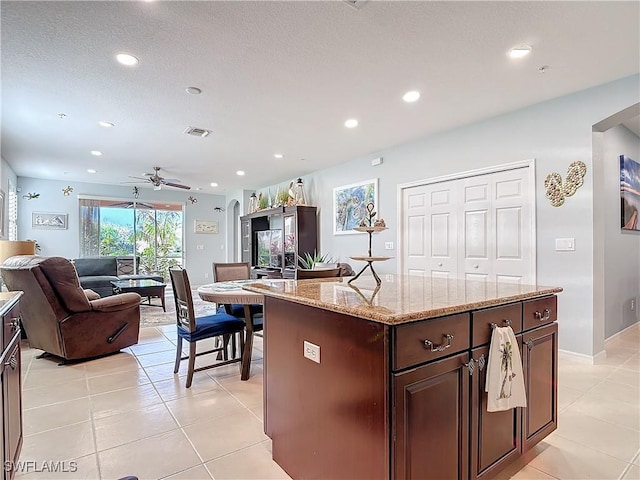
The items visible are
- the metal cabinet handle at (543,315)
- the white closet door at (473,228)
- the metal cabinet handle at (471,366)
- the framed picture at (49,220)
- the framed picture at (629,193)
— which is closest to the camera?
the metal cabinet handle at (471,366)

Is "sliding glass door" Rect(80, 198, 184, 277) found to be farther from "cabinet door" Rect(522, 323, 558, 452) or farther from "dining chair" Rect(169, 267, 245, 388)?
"cabinet door" Rect(522, 323, 558, 452)

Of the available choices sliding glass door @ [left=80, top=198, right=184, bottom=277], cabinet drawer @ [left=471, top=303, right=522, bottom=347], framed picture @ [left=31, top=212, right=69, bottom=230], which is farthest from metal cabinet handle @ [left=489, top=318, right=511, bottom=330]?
framed picture @ [left=31, top=212, right=69, bottom=230]

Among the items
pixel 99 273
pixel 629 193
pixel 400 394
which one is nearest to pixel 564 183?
pixel 629 193

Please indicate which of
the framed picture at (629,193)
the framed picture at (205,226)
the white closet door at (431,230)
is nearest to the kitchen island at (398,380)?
the white closet door at (431,230)

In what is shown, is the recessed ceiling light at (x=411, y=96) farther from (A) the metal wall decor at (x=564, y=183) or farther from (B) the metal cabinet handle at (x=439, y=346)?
(B) the metal cabinet handle at (x=439, y=346)

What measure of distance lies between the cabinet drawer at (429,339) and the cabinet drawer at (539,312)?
0.51 m

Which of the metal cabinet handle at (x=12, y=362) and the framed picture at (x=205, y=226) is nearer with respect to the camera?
the metal cabinet handle at (x=12, y=362)

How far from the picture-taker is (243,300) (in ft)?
8.84

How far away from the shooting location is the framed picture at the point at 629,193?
4047 mm

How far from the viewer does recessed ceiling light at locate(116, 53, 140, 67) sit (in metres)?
2.55

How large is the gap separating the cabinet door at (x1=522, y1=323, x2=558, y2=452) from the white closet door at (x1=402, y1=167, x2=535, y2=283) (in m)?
1.99

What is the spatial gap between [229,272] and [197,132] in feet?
6.00

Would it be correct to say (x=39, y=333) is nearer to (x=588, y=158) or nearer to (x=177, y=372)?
(x=177, y=372)

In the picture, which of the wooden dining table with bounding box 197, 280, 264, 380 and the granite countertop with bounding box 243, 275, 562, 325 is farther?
the wooden dining table with bounding box 197, 280, 264, 380
